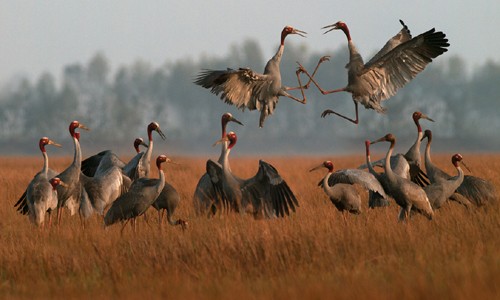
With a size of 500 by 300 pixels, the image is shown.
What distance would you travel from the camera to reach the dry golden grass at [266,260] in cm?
587

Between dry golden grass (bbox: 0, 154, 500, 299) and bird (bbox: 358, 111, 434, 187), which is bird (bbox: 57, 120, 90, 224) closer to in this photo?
dry golden grass (bbox: 0, 154, 500, 299)

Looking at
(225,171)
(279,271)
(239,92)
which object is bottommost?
(279,271)

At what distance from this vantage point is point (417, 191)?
9.39 m

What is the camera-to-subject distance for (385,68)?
10.9 metres

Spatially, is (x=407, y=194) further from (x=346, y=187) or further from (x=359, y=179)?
(x=346, y=187)

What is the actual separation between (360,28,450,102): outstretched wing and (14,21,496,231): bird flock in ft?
0.04

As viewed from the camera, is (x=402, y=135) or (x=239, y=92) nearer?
(x=239, y=92)

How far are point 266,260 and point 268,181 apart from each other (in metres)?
2.71

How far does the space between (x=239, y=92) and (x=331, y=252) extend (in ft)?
12.8

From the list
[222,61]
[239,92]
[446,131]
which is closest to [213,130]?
[222,61]

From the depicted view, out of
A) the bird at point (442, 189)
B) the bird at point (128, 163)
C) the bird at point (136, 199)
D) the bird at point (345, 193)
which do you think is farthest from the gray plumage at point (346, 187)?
the bird at point (128, 163)

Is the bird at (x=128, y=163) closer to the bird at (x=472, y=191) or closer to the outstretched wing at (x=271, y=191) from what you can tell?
the outstretched wing at (x=271, y=191)

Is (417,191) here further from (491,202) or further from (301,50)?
(301,50)

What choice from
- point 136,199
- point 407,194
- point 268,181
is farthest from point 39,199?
point 407,194
